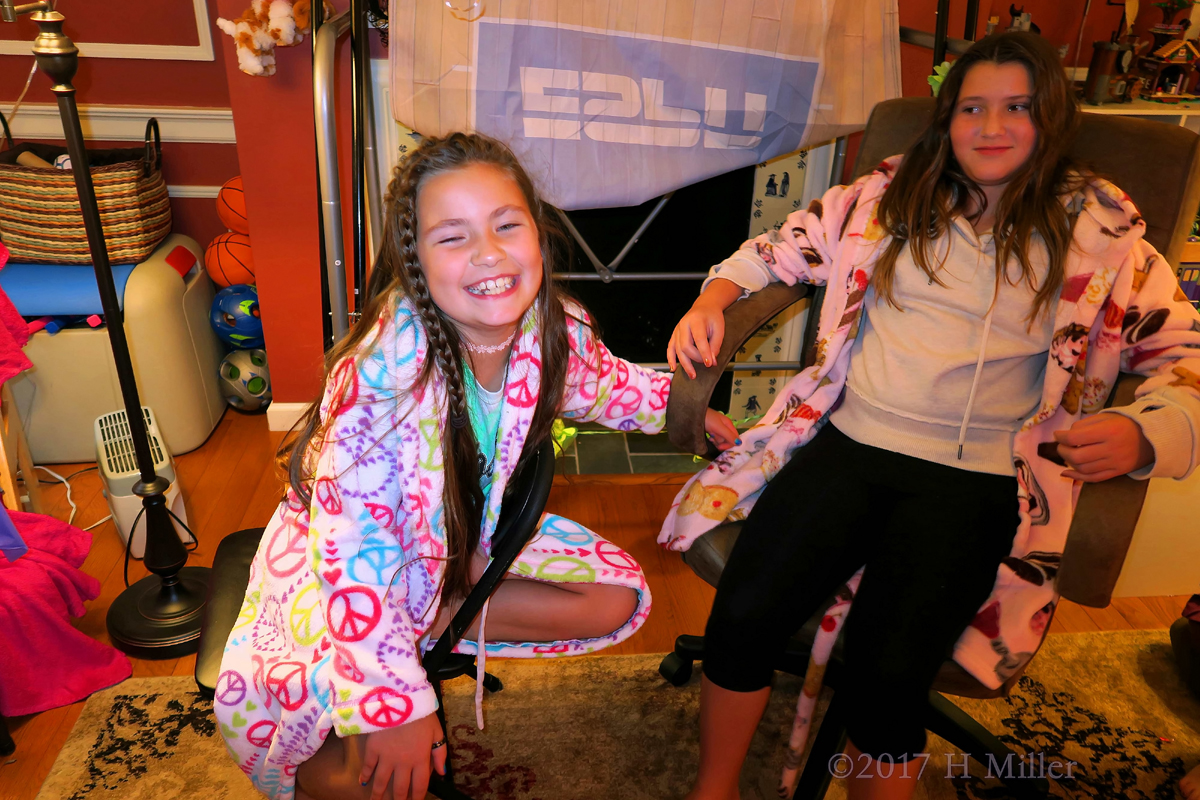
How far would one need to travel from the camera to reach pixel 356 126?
4.48 feet

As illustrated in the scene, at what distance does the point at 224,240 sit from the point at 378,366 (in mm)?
1731

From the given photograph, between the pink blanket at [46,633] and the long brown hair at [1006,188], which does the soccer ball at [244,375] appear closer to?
the pink blanket at [46,633]

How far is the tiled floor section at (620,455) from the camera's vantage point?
2256 millimetres

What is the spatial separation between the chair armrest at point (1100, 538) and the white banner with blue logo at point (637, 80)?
3.51 ft

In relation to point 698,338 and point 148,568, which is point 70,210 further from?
point 698,338

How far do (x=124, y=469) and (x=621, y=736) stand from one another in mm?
1204

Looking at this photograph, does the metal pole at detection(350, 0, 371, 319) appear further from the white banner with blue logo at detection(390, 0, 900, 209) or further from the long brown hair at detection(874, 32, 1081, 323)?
the long brown hair at detection(874, 32, 1081, 323)

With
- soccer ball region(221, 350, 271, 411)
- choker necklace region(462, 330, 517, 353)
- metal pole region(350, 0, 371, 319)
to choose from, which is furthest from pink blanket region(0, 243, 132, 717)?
choker necklace region(462, 330, 517, 353)

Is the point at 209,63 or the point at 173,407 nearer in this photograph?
the point at 173,407

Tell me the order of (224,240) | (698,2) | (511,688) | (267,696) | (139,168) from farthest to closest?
(224,240), (139,168), (698,2), (511,688), (267,696)

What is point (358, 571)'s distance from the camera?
0.86m

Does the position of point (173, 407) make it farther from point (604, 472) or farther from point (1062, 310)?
point (1062, 310)

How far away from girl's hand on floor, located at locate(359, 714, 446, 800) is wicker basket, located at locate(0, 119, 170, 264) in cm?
166

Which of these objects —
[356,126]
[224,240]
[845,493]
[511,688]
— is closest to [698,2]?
[356,126]
